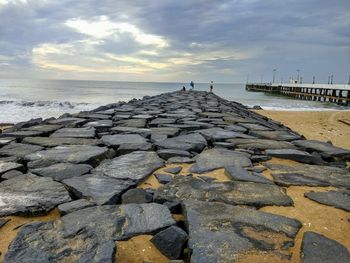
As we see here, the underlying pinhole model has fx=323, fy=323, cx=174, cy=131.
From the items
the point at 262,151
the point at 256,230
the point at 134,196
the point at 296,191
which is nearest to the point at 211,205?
the point at 256,230

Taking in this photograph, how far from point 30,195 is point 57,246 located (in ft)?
2.40

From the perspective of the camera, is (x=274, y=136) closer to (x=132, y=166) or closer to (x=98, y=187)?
(x=132, y=166)

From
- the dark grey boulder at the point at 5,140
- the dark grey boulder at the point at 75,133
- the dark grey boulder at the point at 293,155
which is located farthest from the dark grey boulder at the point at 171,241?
the dark grey boulder at the point at 5,140

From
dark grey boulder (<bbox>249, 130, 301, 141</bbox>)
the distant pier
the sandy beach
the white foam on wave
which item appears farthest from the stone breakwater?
the distant pier

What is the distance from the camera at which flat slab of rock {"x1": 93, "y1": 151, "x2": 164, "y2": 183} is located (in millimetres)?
2743

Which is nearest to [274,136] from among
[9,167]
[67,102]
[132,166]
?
[132,166]

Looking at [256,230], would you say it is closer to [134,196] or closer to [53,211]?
[134,196]

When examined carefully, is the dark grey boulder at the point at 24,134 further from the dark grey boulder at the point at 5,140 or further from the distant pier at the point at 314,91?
the distant pier at the point at 314,91

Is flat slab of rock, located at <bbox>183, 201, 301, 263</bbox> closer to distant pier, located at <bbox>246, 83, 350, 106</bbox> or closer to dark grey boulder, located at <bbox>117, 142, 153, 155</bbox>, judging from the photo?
dark grey boulder, located at <bbox>117, 142, 153, 155</bbox>

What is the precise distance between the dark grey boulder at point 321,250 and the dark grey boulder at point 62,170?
72.2 inches

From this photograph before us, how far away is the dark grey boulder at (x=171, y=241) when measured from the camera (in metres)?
1.70

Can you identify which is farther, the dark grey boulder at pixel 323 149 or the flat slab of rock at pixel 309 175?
the dark grey boulder at pixel 323 149

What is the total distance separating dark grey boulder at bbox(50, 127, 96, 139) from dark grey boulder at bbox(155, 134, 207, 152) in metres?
1.05

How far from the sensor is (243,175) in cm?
279
